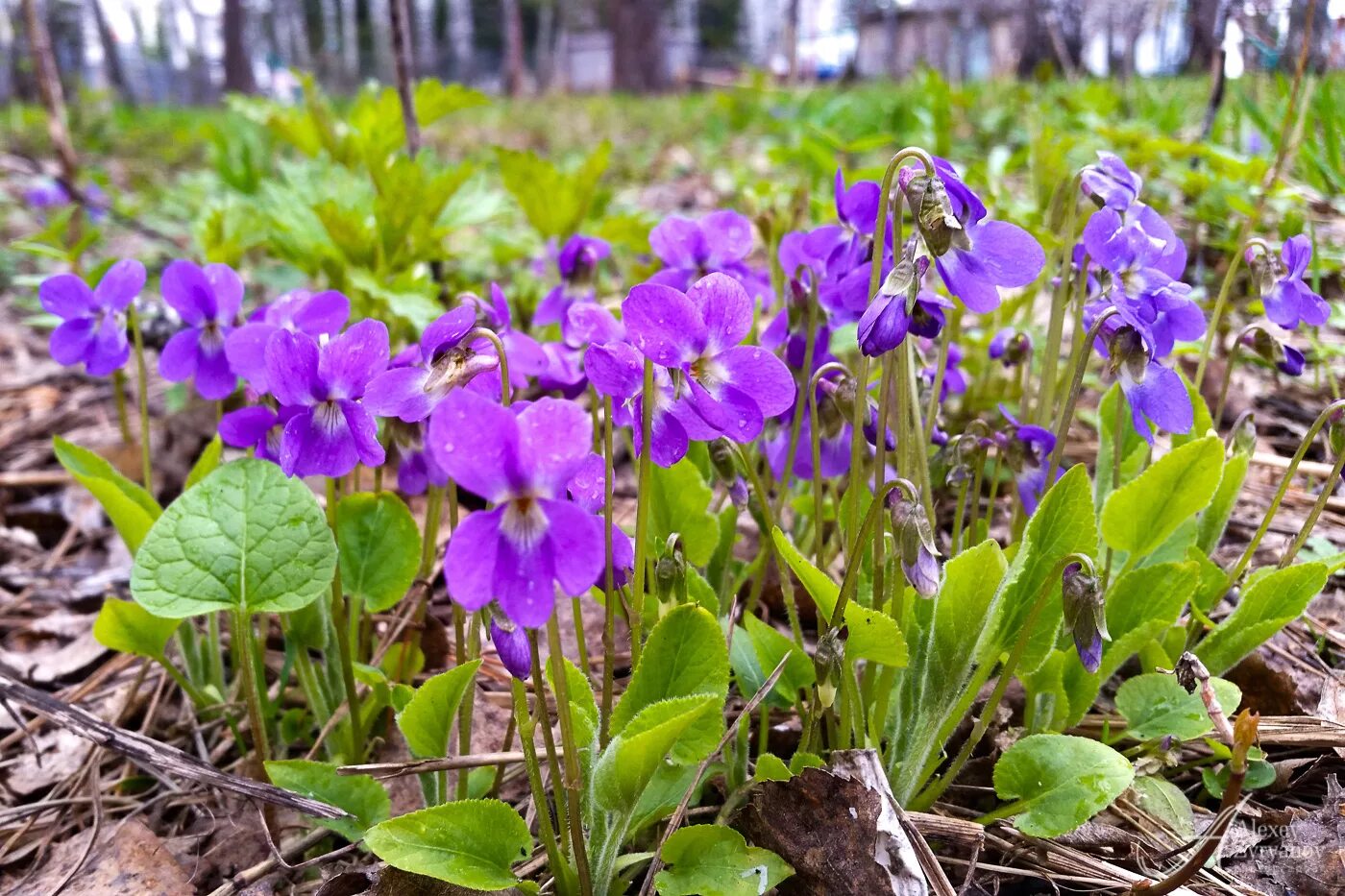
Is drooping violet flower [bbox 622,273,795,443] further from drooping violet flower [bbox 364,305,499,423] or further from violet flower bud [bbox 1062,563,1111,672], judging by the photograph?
violet flower bud [bbox 1062,563,1111,672]

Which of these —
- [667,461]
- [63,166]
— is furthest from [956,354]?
[63,166]

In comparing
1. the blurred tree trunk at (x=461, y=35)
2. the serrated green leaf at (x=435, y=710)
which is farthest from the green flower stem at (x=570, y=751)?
the blurred tree trunk at (x=461, y=35)

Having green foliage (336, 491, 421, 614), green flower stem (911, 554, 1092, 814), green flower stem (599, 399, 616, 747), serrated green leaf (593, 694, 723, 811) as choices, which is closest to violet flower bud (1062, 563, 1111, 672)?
green flower stem (911, 554, 1092, 814)

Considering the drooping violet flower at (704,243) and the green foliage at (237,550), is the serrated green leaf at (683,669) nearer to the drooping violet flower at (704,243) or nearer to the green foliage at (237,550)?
the green foliage at (237,550)

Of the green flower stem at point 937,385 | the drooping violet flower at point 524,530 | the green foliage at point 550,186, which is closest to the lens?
the drooping violet flower at point 524,530

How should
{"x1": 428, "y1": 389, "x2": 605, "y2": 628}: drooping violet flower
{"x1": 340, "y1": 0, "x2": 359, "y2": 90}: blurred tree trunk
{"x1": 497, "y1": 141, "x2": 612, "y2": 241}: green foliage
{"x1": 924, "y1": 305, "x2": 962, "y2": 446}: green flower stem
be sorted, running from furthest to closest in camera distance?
{"x1": 340, "y1": 0, "x2": 359, "y2": 90}: blurred tree trunk → {"x1": 497, "y1": 141, "x2": 612, "y2": 241}: green foliage → {"x1": 924, "y1": 305, "x2": 962, "y2": 446}: green flower stem → {"x1": 428, "y1": 389, "x2": 605, "y2": 628}: drooping violet flower

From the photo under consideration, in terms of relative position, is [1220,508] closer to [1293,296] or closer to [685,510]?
[1293,296]

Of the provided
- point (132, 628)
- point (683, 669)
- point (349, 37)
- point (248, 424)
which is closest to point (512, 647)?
point (683, 669)
